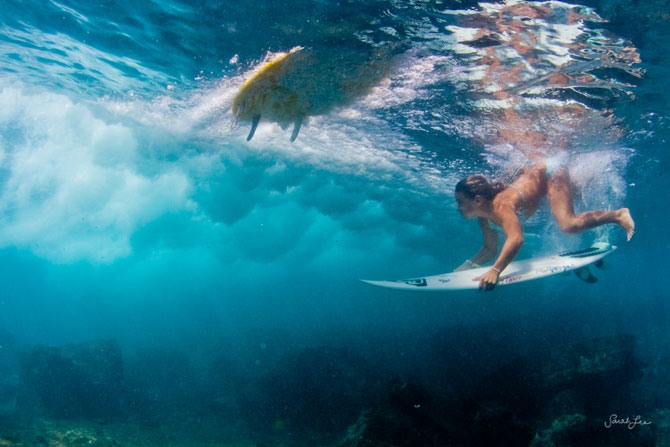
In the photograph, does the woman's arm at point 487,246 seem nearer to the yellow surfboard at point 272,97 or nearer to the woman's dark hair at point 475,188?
the woman's dark hair at point 475,188

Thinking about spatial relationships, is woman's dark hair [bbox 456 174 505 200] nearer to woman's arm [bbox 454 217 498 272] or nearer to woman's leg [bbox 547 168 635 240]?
woman's arm [bbox 454 217 498 272]

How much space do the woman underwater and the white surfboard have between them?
1.68 ft

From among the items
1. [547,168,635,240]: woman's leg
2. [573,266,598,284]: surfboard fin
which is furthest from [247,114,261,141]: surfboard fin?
[573,266,598,284]: surfboard fin

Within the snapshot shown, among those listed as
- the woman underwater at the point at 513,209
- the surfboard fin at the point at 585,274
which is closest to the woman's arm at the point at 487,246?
the woman underwater at the point at 513,209

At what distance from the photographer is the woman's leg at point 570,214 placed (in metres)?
5.23

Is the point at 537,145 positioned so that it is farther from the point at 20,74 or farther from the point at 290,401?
the point at 20,74

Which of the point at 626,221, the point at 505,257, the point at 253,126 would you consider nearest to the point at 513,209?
the point at 505,257

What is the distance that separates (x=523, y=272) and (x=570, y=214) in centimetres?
167

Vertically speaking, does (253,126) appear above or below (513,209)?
above

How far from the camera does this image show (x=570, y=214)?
19.9 ft

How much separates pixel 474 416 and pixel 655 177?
17027mm

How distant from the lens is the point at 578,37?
5.82 m

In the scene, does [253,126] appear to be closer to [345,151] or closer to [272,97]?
[272,97]
